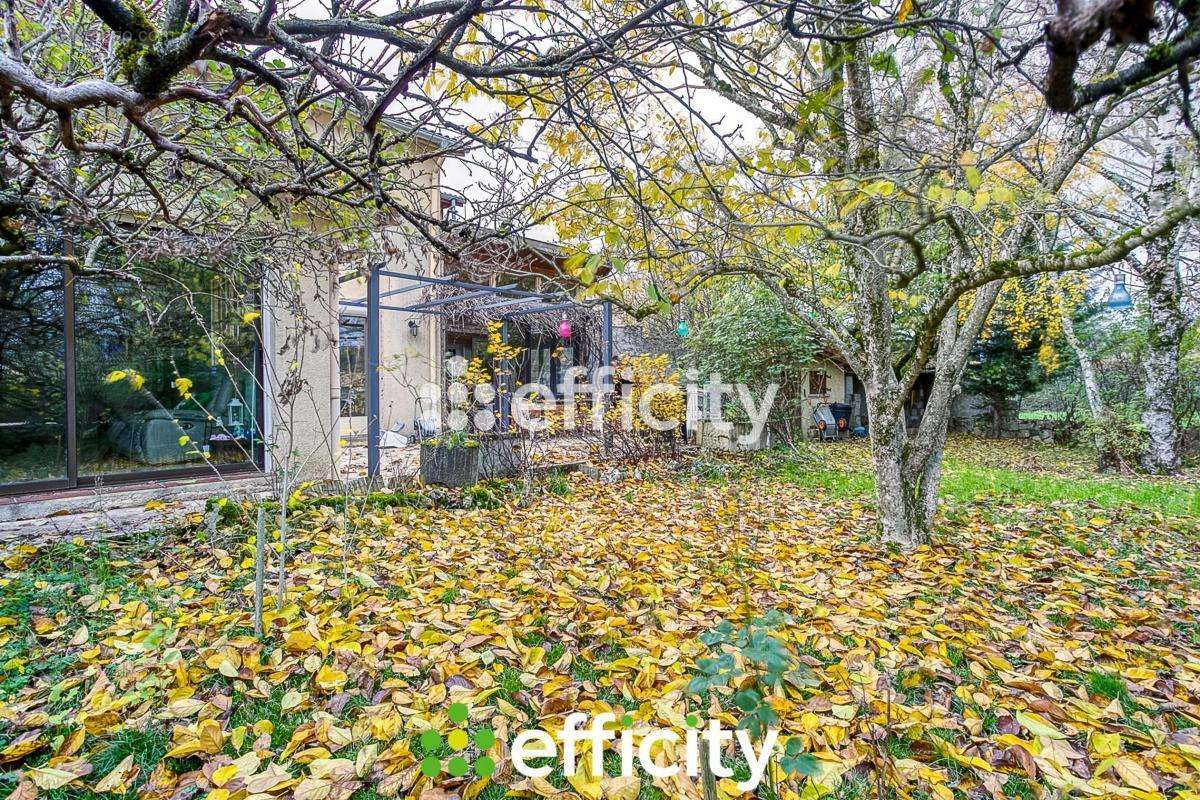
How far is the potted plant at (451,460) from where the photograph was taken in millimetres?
5823

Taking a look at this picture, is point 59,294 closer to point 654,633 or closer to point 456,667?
point 456,667

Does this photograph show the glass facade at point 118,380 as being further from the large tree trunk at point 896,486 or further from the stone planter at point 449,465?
the large tree trunk at point 896,486

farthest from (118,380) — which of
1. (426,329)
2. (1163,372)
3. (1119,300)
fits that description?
(1119,300)

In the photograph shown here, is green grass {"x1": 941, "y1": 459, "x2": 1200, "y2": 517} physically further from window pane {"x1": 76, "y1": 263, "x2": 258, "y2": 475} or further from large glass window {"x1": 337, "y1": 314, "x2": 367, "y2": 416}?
large glass window {"x1": 337, "y1": 314, "x2": 367, "y2": 416}

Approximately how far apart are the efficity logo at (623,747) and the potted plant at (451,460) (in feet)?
13.2

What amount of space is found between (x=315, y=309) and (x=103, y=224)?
9.11 ft

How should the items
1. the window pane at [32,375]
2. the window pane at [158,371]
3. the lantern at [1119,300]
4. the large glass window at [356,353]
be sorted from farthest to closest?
1. the lantern at [1119,300]
2. the large glass window at [356,353]
3. the window pane at [158,371]
4. the window pane at [32,375]

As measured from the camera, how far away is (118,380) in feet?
13.8

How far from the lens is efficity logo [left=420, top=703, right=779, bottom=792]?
6.00ft

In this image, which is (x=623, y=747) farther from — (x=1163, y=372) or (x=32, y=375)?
(x=1163, y=372)

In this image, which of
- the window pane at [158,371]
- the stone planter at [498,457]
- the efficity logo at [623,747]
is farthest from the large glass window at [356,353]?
the efficity logo at [623,747]

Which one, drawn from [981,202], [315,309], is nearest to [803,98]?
[981,202]

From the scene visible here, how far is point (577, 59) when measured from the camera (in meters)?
1.82

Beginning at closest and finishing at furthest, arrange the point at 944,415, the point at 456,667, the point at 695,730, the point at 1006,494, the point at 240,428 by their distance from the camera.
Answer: the point at 695,730, the point at 456,667, the point at 944,415, the point at 240,428, the point at 1006,494
